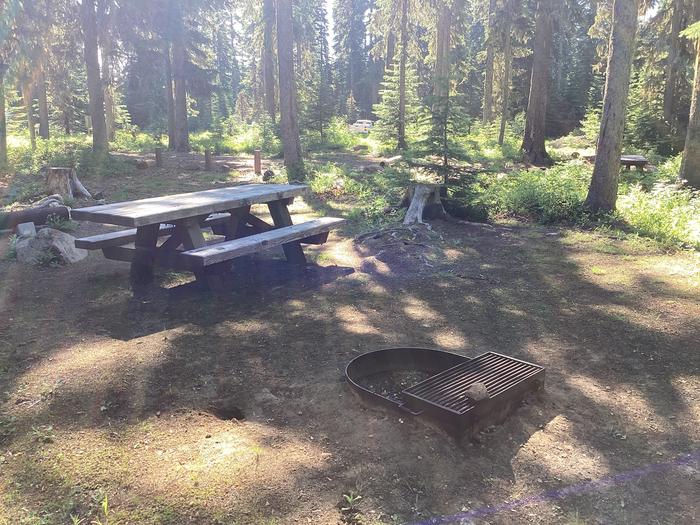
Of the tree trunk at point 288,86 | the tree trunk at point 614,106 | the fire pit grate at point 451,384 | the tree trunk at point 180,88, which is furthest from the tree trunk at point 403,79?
the fire pit grate at point 451,384

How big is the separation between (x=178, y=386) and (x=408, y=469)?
1.90 meters

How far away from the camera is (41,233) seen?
793 centimetres

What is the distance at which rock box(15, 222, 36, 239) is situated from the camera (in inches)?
326

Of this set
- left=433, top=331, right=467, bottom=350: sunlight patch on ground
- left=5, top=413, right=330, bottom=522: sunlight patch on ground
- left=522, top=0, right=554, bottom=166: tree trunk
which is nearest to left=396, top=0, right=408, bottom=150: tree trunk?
left=522, top=0, right=554, bottom=166: tree trunk

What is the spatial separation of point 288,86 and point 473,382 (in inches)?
584

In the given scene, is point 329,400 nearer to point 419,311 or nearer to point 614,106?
point 419,311

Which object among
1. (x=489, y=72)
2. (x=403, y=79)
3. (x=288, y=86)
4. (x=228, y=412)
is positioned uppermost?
(x=489, y=72)

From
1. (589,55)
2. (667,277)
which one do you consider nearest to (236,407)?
(667,277)

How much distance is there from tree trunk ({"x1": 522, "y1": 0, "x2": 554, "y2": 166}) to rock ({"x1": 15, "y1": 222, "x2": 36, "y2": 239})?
49.3 feet

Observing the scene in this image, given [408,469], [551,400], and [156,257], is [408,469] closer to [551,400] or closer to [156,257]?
[551,400]

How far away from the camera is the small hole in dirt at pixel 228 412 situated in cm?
360

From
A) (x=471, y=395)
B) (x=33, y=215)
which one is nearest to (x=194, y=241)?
(x=471, y=395)

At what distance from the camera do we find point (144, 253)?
20.7 feet

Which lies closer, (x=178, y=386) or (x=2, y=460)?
(x=2, y=460)
